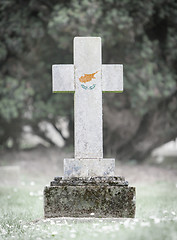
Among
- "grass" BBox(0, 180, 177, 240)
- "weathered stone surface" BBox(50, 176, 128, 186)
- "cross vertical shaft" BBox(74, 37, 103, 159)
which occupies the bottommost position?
Answer: "grass" BBox(0, 180, 177, 240)

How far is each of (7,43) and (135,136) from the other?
5.04 m

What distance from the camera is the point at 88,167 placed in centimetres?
471

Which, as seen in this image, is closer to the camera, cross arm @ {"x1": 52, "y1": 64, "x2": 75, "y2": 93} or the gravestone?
the gravestone

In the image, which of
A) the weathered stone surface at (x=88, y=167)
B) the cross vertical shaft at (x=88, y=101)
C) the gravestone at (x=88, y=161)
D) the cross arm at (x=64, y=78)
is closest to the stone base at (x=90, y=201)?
the gravestone at (x=88, y=161)

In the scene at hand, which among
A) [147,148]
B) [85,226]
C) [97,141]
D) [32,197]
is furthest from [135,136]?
[85,226]

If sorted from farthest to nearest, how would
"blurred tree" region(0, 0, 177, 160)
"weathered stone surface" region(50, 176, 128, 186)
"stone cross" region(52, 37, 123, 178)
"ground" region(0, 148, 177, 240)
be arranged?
"blurred tree" region(0, 0, 177, 160)
"stone cross" region(52, 37, 123, 178)
"weathered stone surface" region(50, 176, 128, 186)
"ground" region(0, 148, 177, 240)

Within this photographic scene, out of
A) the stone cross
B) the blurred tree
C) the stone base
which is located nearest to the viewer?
the stone base

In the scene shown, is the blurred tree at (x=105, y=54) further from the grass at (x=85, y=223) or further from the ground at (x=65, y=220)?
the grass at (x=85, y=223)

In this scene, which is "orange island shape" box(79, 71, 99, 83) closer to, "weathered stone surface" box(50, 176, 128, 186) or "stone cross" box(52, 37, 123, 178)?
"stone cross" box(52, 37, 123, 178)

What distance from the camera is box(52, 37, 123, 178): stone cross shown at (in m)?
4.80

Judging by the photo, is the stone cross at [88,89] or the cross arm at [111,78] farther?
the cross arm at [111,78]

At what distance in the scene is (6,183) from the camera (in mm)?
8594

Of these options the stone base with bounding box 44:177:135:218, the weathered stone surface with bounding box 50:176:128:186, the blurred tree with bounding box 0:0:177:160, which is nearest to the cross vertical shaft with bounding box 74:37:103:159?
the weathered stone surface with bounding box 50:176:128:186

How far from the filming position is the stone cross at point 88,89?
→ 4.80 m
